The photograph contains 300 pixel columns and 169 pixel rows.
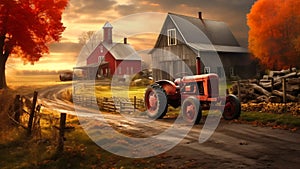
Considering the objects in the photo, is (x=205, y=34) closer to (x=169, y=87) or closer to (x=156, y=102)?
(x=169, y=87)

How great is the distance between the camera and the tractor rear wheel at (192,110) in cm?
1245

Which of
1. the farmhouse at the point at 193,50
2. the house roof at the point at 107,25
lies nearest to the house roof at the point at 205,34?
the farmhouse at the point at 193,50

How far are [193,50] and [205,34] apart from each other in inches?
179

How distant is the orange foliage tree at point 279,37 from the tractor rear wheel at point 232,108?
85.8 feet

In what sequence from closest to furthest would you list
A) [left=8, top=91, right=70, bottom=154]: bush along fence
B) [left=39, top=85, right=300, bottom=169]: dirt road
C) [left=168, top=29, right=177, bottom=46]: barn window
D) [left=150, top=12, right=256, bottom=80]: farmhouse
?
[left=39, top=85, right=300, bottom=169]: dirt road, [left=8, top=91, right=70, bottom=154]: bush along fence, [left=150, top=12, right=256, bottom=80]: farmhouse, [left=168, top=29, right=177, bottom=46]: barn window

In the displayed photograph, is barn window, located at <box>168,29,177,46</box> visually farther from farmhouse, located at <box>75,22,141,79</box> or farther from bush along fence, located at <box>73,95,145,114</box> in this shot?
farmhouse, located at <box>75,22,141,79</box>

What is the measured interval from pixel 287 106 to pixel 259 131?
479 centimetres

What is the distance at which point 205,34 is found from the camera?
1432 inches

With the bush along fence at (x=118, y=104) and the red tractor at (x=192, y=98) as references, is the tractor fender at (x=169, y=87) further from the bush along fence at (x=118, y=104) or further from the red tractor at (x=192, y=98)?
the bush along fence at (x=118, y=104)

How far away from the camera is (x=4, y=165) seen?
909cm

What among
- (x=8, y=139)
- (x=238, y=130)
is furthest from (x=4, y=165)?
(x=238, y=130)

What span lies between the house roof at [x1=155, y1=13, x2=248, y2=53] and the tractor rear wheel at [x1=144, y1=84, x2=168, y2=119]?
57.6 ft

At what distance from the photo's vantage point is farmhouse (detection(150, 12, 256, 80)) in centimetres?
3341

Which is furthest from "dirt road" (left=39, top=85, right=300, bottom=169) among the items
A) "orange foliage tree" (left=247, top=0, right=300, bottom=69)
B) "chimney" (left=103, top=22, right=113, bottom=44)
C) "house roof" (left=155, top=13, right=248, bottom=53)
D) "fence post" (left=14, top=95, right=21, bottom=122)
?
"chimney" (left=103, top=22, right=113, bottom=44)
